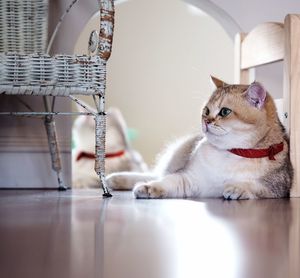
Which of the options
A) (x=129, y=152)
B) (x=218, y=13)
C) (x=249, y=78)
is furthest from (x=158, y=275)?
(x=129, y=152)

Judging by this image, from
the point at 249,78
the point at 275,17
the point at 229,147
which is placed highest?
the point at 275,17

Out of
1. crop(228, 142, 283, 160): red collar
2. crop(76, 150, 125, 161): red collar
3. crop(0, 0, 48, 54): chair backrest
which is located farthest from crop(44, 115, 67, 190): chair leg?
crop(76, 150, 125, 161): red collar

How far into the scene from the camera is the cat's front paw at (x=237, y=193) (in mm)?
1812

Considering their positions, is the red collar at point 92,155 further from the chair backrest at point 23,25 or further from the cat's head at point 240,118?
the cat's head at point 240,118

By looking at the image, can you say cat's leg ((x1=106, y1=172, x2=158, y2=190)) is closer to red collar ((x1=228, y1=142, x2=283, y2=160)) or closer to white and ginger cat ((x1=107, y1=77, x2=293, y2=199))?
white and ginger cat ((x1=107, y1=77, x2=293, y2=199))

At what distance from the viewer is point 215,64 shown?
185 inches

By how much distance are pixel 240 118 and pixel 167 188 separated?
1.13ft

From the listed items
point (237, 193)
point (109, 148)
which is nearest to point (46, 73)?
point (237, 193)

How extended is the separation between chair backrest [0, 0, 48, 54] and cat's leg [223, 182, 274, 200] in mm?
1155

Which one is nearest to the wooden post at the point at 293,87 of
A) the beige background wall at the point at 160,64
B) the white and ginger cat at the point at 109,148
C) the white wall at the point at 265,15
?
the white wall at the point at 265,15

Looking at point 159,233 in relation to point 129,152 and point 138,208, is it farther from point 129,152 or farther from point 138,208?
point 129,152

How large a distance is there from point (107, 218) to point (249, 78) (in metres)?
1.55

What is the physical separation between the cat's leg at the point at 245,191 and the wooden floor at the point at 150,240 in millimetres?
143

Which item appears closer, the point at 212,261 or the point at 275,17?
the point at 212,261
